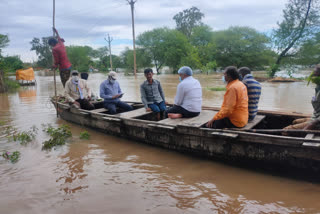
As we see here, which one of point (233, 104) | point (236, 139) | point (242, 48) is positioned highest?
point (242, 48)

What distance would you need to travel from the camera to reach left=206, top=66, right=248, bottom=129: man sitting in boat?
378 centimetres

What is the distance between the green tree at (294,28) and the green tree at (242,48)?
38.2ft

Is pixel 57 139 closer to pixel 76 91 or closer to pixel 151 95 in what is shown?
pixel 76 91

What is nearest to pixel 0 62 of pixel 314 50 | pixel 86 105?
pixel 86 105

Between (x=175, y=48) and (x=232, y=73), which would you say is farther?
(x=175, y=48)

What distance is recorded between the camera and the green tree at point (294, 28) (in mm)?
22578

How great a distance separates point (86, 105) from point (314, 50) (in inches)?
975

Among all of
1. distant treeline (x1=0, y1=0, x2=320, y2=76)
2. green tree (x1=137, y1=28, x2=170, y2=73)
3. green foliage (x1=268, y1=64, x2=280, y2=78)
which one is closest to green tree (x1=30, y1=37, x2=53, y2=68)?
distant treeline (x1=0, y1=0, x2=320, y2=76)

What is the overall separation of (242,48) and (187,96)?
35.3 meters

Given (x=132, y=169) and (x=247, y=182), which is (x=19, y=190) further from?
(x=247, y=182)

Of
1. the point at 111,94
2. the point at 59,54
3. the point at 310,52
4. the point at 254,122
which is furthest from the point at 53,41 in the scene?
the point at 310,52

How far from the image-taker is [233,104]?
3.79 m

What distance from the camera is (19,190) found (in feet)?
11.6

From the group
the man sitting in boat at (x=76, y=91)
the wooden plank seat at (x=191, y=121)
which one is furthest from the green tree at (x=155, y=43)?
the wooden plank seat at (x=191, y=121)
